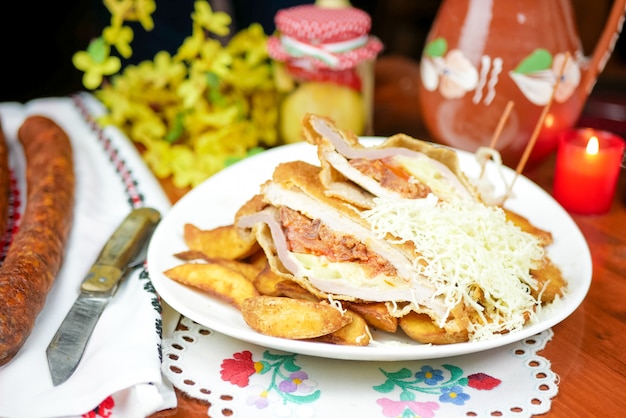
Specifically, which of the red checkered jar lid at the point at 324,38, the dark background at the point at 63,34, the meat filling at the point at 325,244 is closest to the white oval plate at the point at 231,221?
the meat filling at the point at 325,244

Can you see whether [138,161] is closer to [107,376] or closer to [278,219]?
[278,219]

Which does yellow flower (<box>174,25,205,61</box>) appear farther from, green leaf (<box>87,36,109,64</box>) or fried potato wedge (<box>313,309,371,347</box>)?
fried potato wedge (<box>313,309,371,347</box>)

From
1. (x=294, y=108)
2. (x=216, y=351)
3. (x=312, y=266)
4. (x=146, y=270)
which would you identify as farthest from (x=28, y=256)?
(x=294, y=108)

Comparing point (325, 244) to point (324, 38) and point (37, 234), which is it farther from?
point (324, 38)

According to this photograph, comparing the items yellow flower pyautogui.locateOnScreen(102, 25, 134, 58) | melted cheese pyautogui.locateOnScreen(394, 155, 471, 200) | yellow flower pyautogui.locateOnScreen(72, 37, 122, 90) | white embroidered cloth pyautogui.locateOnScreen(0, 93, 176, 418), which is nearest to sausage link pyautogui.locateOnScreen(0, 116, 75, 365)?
white embroidered cloth pyautogui.locateOnScreen(0, 93, 176, 418)

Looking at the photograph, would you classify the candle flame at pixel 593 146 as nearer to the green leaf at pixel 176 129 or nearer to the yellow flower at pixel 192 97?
the yellow flower at pixel 192 97

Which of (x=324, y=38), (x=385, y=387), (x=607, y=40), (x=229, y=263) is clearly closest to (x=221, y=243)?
(x=229, y=263)
